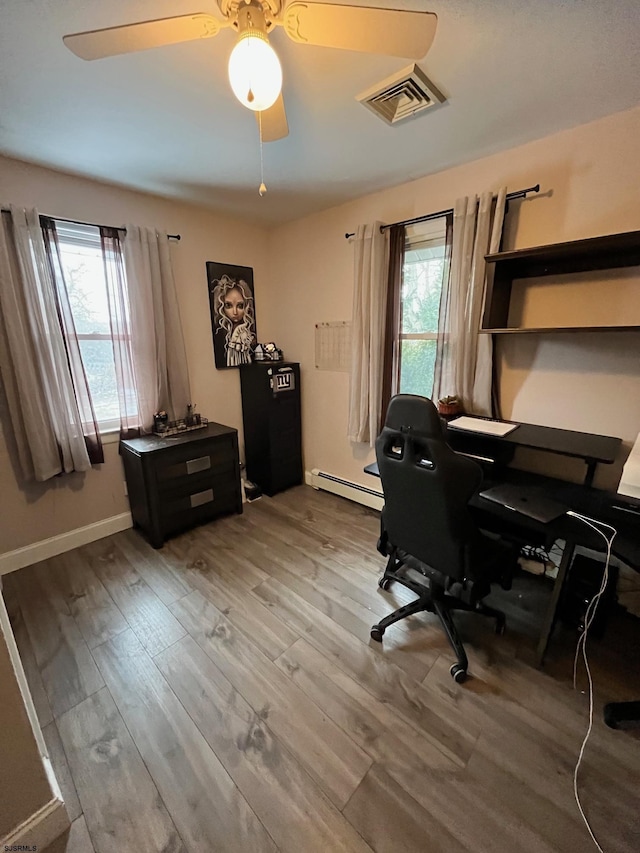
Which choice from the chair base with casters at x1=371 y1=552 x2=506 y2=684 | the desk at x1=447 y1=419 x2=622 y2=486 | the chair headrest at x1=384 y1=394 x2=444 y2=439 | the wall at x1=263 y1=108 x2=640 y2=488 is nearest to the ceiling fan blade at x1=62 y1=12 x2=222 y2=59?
the chair headrest at x1=384 y1=394 x2=444 y2=439

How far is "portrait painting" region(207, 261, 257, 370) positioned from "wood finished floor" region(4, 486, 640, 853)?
1.90 meters

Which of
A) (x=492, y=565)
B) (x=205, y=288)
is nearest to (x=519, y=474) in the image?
(x=492, y=565)

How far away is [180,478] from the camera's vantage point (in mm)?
2436

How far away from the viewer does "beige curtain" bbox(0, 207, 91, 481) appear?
6.34ft

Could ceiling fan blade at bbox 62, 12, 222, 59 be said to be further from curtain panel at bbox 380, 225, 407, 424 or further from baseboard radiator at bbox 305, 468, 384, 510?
baseboard radiator at bbox 305, 468, 384, 510

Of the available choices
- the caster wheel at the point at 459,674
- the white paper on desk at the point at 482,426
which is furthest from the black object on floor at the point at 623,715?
the white paper on desk at the point at 482,426

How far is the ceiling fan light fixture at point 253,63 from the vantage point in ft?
3.05

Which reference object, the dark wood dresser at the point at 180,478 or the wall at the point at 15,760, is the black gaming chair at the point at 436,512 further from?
the dark wood dresser at the point at 180,478

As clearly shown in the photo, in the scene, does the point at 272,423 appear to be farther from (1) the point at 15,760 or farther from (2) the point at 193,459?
(1) the point at 15,760

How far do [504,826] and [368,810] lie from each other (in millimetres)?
412

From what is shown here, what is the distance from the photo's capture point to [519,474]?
1.97m

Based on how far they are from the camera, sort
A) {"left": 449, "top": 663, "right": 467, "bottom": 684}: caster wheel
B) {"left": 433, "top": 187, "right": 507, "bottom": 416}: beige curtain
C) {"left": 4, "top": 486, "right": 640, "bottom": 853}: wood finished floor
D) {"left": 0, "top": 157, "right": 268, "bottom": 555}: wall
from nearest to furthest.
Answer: {"left": 4, "top": 486, "right": 640, "bottom": 853}: wood finished floor, {"left": 449, "top": 663, "right": 467, "bottom": 684}: caster wheel, {"left": 433, "top": 187, "right": 507, "bottom": 416}: beige curtain, {"left": 0, "top": 157, "right": 268, "bottom": 555}: wall

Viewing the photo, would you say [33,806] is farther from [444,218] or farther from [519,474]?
[444,218]

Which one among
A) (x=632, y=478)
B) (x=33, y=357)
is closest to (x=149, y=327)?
(x=33, y=357)
